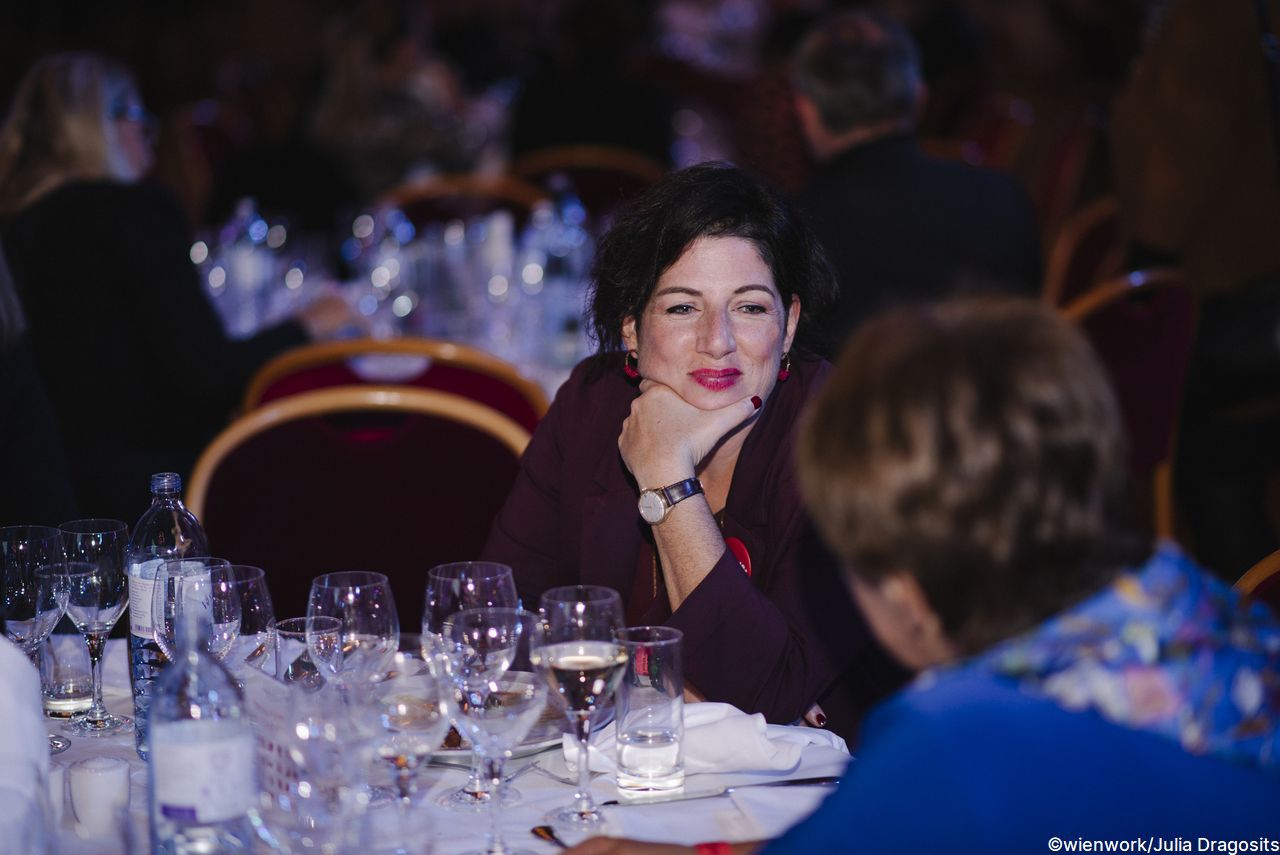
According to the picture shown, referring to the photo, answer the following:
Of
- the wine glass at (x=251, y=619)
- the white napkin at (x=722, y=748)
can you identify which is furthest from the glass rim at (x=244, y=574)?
the white napkin at (x=722, y=748)

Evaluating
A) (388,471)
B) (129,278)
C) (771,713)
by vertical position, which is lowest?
(771,713)

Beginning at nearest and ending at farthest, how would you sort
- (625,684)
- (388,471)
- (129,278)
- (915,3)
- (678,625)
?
(625,684)
(678,625)
(388,471)
(129,278)
(915,3)

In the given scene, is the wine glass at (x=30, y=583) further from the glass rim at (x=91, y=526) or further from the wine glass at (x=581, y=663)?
the wine glass at (x=581, y=663)

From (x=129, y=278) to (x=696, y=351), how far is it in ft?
5.98

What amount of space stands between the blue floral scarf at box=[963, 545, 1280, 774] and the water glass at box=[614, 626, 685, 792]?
0.51 meters

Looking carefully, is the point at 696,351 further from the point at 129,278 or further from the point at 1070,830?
the point at 129,278

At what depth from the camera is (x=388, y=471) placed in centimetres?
263

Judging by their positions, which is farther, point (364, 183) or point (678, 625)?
point (364, 183)

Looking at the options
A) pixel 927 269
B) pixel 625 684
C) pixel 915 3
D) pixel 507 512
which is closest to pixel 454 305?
pixel 927 269

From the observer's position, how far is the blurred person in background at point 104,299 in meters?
3.45

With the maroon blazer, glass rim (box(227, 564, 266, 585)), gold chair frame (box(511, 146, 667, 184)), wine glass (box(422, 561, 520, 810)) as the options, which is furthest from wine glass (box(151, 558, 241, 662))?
gold chair frame (box(511, 146, 667, 184))

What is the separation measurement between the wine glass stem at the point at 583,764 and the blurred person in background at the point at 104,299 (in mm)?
2241

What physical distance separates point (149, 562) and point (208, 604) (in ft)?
0.54

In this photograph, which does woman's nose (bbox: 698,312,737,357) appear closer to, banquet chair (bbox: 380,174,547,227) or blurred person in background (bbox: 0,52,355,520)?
blurred person in background (bbox: 0,52,355,520)
